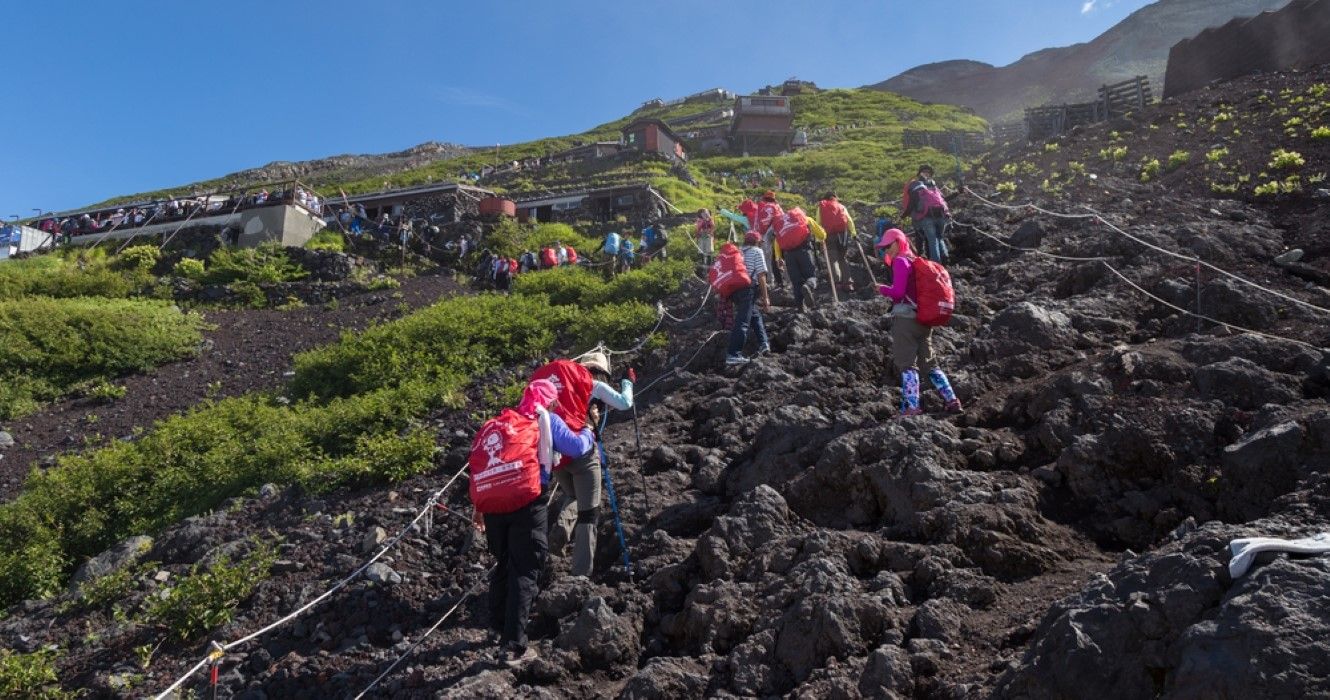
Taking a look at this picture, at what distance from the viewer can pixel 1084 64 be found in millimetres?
110125

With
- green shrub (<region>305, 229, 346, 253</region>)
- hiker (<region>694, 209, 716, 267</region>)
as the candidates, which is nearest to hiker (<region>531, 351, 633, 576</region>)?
hiker (<region>694, 209, 716, 267</region>)

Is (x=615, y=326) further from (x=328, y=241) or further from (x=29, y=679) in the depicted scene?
(x=328, y=241)

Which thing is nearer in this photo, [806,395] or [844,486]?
[844,486]

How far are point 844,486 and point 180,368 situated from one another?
17744 mm

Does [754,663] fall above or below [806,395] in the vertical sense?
below

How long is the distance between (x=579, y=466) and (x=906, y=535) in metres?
2.76

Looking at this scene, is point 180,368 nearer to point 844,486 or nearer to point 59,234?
point 844,486

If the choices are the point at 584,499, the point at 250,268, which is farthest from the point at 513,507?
the point at 250,268

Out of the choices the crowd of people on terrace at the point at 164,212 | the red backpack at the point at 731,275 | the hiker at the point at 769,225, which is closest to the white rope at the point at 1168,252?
the hiker at the point at 769,225

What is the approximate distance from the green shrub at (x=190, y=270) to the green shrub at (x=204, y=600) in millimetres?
21403

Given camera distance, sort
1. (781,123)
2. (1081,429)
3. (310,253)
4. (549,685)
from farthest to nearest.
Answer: (781,123) < (310,253) < (1081,429) < (549,685)

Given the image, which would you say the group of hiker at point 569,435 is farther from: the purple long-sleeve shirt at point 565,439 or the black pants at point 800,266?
the black pants at point 800,266

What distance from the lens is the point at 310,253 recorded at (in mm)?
27188

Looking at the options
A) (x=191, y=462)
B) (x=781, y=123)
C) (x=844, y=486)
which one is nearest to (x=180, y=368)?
(x=191, y=462)
